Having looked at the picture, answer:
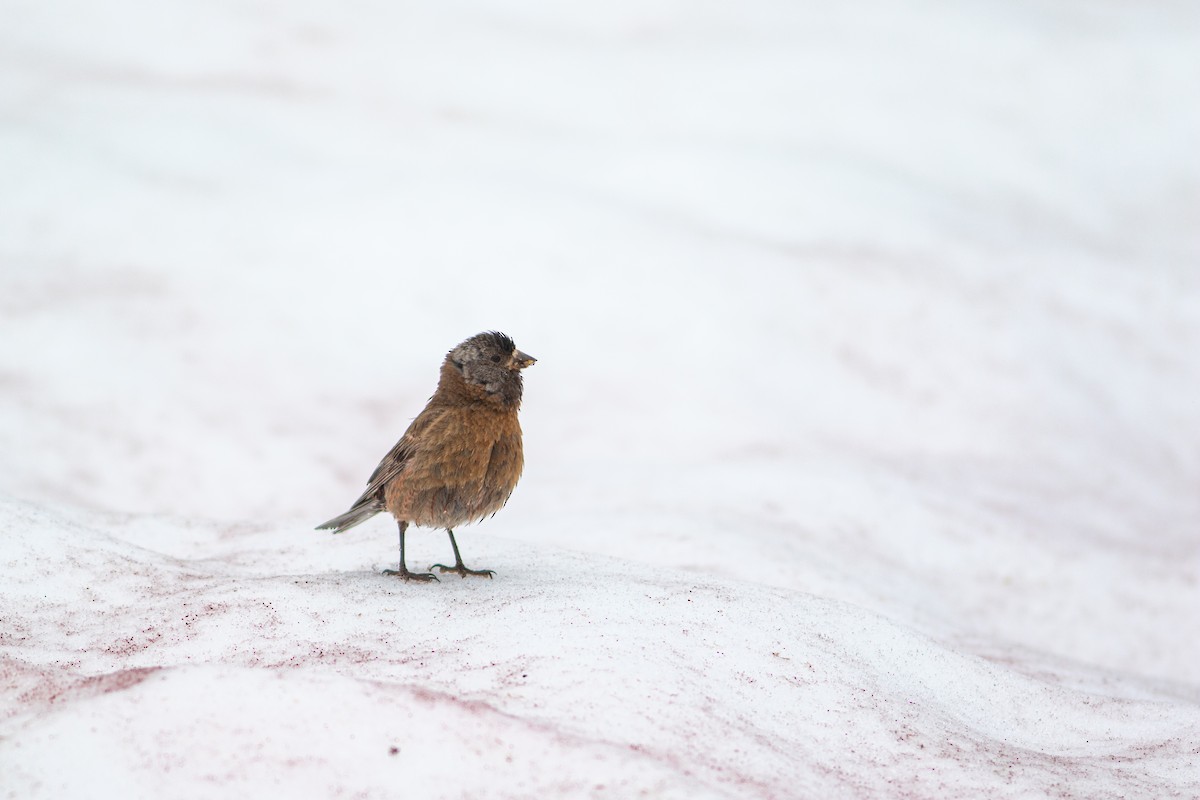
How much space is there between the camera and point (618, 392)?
470 inches

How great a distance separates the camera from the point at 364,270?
1281cm

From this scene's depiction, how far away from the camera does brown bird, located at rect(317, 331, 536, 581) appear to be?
237 inches

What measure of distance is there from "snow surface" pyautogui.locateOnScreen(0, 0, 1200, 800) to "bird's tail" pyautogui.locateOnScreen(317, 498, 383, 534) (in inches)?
12.4

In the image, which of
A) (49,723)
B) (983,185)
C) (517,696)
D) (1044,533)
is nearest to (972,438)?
(1044,533)

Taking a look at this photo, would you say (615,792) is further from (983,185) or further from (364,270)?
(983,185)

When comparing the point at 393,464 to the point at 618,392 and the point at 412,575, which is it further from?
the point at 618,392

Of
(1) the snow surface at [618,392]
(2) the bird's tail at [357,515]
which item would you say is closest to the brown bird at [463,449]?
(2) the bird's tail at [357,515]

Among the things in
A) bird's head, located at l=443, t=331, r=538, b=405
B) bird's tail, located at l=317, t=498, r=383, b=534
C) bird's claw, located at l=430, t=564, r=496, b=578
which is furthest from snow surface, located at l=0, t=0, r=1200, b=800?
bird's head, located at l=443, t=331, r=538, b=405

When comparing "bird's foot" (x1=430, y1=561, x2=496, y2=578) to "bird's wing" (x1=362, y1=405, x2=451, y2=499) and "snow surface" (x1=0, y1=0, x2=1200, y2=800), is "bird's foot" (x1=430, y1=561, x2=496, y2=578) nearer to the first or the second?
"snow surface" (x1=0, y1=0, x2=1200, y2=800)

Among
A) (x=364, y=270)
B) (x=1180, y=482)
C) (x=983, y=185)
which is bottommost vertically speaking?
(x=1180, y=482)

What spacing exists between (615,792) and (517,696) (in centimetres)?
76

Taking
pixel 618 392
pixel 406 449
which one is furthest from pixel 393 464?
pixel 618 392

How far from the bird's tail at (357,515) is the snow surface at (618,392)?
0.31m

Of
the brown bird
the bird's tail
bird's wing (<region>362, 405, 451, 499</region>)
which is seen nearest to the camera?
the brown bird
